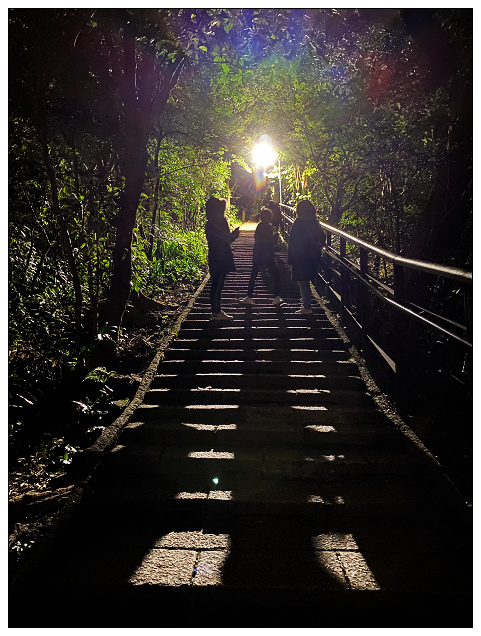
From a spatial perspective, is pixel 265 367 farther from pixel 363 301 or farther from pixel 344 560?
pixel 344 560

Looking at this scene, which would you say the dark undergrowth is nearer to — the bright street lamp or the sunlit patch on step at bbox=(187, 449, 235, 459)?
the sunlit patch on step at bbox=(187, 449, 235, 459)

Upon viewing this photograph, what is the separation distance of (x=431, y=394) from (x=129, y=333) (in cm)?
473

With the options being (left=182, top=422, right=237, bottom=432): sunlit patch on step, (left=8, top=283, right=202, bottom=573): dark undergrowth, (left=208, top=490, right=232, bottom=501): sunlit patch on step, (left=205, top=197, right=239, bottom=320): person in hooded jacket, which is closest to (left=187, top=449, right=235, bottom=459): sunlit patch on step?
(left=182, top=422, right=237, bottom=432): sunlit patch on step

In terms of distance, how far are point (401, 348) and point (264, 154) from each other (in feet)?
70.1

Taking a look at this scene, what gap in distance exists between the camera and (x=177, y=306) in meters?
8.66

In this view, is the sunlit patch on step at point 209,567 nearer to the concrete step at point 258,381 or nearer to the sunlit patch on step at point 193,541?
the sunlit patch on step at point 193,541

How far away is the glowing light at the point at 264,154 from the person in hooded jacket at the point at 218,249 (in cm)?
1552

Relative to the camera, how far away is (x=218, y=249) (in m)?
7.19

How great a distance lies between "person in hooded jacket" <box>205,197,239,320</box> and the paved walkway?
2358 millimetres

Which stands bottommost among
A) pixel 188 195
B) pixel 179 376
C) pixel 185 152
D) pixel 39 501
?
pixel 39 501

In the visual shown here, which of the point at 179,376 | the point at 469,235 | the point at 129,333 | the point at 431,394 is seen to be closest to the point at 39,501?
the point at 179,376

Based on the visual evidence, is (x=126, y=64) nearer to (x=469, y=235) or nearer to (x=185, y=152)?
(x=469, y=235)

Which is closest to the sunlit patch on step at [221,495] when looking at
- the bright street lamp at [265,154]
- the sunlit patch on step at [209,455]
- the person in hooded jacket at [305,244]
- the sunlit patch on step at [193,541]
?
the sunlit patch on step at [193,541]

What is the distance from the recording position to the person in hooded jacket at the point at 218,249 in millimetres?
7027
